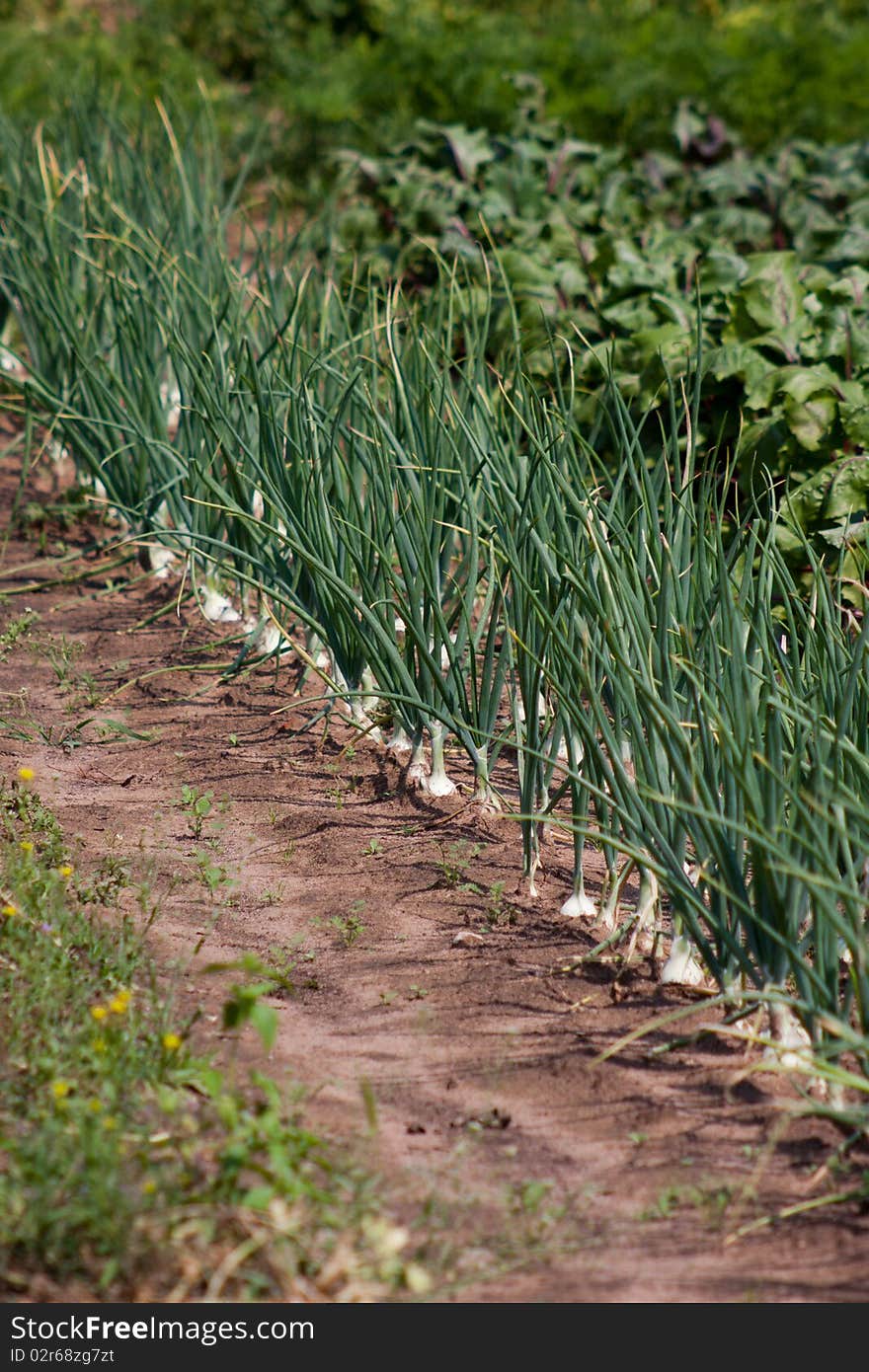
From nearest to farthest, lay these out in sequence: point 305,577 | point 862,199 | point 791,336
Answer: point 305,577
point 791,336
point 862,199

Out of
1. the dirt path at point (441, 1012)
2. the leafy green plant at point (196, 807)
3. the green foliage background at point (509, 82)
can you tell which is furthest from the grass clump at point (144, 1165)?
the green foliage background at point (509, 82)

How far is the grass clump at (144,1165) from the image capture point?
1.44 metres

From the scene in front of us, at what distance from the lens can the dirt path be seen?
5.16 ft

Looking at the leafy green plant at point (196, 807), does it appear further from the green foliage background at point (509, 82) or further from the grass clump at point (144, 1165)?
the green foliage background at point (509, 82)

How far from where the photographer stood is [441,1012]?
6.49ft

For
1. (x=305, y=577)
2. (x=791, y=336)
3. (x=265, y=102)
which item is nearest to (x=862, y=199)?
(x=791, y=336)

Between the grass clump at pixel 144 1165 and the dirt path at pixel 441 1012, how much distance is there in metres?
0.10

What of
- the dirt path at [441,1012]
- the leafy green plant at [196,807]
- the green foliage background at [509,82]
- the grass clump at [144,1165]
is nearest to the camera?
the grass clump at [144,1165]

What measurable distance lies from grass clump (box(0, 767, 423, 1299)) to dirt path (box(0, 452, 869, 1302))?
10 cm

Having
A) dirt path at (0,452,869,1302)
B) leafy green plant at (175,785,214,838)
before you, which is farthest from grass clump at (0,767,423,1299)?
leafy green plant at (175,785,214,838)

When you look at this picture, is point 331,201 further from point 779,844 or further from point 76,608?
point 779,844

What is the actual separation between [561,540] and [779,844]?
2.28ft

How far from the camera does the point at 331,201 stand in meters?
4.04

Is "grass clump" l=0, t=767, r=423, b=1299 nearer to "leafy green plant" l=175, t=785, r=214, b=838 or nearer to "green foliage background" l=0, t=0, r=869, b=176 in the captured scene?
"leafy green plant" l=175, t=785, r=214, b=838
